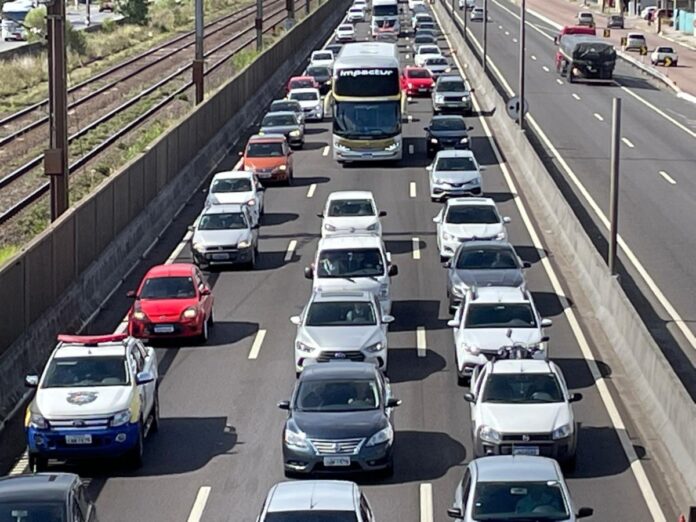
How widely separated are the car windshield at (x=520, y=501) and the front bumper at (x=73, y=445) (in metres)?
6.12

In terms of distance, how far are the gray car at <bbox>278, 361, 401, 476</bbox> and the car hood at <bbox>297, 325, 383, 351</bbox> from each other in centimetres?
352

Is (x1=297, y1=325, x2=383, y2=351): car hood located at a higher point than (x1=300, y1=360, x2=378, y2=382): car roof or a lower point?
lower

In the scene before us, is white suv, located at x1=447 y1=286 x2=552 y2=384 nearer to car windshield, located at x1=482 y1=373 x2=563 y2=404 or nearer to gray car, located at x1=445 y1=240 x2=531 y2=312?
car windshield, located at x1=482 y1=373 x2=563 y2=404

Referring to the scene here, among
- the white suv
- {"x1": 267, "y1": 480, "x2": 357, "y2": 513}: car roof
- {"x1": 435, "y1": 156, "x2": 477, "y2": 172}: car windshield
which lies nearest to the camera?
{"x1": 267, "y1": 480, "x2": 357, "y2": 513}: car roof

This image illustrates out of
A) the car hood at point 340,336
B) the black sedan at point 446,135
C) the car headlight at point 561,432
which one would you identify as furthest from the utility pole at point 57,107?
the black sedan at point 446,135

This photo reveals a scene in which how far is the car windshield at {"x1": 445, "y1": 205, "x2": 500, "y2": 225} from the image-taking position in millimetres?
36531

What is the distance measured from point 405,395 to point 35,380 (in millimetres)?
6599

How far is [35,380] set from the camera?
2206cm

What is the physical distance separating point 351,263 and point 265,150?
17.1 m

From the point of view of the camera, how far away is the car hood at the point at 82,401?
21625 millimetres

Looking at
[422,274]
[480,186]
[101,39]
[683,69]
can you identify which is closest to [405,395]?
[422,274]

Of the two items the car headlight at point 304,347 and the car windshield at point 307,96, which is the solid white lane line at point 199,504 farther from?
the car windshield at point 307,96

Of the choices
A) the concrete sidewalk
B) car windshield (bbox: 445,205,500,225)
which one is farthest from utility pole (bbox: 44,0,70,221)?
the concrete sidewalk

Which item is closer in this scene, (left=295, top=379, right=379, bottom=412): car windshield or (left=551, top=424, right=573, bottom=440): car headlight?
(left=551, top=424, right=573, bottom=440): car headlight
